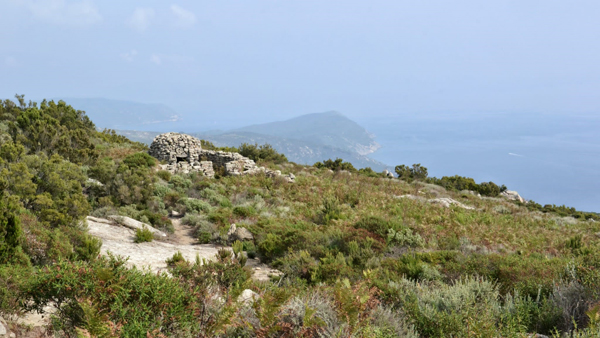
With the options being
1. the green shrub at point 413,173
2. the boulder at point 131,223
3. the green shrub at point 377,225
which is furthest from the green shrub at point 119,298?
the green shrub at point 413,173

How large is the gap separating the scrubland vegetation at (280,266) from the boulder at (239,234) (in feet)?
0.80

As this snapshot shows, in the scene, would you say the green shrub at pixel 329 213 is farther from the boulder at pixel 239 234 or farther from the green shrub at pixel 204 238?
the green shrub at pixel 204 238

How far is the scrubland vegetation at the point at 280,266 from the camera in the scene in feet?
12.4

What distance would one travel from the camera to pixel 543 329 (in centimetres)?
460

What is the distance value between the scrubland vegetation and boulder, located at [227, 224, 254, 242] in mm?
244

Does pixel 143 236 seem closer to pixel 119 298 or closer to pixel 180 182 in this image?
pixel 119 298

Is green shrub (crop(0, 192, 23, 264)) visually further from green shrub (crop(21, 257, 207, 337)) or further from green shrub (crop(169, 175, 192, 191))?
green shrub (crop(169, 175, 192, 191))

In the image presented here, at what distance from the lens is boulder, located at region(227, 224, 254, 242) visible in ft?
33.9

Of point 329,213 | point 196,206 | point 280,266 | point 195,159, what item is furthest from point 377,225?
point 195,159

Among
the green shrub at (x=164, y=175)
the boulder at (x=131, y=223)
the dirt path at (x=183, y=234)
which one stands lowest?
the dirt path at (x=183, y=234)

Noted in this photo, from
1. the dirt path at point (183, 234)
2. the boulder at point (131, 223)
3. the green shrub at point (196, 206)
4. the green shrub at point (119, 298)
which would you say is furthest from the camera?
the green shrub at point (196, 206)

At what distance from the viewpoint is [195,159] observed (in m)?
22.7

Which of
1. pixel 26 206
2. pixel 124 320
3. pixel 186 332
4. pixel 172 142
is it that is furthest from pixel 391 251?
pixel 172 142

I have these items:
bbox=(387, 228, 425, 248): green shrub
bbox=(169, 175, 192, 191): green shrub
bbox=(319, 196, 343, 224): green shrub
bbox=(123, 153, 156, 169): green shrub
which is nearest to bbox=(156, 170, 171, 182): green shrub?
bbox=(169, 175, 192, 191): green shrub
